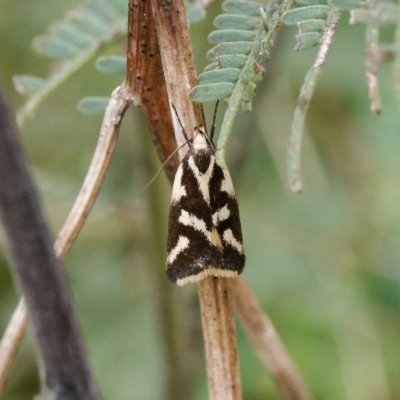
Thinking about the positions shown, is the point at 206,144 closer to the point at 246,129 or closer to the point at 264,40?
the point at 264,40

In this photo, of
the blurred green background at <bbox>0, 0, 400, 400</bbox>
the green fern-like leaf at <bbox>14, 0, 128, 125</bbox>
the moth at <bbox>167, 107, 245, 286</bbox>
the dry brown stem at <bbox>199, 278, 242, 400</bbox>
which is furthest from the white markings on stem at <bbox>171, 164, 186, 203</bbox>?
the blurred green background at <bbox>0, 0, 400, 400</bbox>

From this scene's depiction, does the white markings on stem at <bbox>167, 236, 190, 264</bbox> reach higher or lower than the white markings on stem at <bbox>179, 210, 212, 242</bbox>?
lower

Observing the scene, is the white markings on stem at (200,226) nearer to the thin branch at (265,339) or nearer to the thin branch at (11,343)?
the thin branch at (265,339)

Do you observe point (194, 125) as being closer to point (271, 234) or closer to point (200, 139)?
point (200, 139)

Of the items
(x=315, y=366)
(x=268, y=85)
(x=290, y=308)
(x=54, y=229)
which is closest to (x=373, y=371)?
(x=315, y=366)

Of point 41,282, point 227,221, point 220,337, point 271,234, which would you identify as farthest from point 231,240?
point 271,234

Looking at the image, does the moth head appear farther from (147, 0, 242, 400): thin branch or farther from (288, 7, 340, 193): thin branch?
(288, 7, 340, 193): thin branch

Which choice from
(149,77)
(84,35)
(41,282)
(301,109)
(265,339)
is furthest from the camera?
(84,35)
